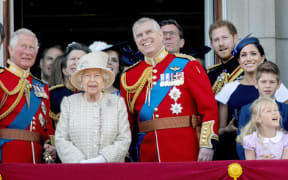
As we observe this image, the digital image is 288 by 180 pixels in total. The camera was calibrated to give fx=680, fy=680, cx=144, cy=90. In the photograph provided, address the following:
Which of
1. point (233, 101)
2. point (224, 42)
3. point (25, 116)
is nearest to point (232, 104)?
point (233, 101)

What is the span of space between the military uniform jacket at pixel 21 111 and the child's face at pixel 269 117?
1733 mm

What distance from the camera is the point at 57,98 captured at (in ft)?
19.5

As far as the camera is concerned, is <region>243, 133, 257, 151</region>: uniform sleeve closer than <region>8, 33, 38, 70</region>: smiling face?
Yes

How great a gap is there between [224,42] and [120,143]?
153cm

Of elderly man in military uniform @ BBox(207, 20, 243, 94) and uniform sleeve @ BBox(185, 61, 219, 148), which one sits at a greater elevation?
elderly man in military uniform @ BBox(207, 20, 243, 94)

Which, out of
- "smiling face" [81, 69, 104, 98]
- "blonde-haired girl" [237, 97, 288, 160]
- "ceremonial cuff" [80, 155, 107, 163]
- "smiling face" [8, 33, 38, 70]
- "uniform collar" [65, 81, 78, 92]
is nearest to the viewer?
"ceremonial cuff" [80, 155, 107, 163]

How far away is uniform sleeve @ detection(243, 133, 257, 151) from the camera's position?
4754 millimetres

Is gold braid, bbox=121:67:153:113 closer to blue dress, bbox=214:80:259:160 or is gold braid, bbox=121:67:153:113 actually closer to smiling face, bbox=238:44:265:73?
blue dress, bbox=214:80:259:160

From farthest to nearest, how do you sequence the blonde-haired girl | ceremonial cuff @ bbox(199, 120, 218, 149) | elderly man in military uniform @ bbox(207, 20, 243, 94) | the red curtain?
elderly man in military uniform @ bbox(207, 20, 243, 94), ceremonial cuff @ bbox(199, 120, 218, 149), the blonde-haired girl, the red curtain

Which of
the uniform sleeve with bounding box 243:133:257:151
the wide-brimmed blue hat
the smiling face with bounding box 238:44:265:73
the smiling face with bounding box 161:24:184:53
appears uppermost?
the smiling face with bounding box 161:24:184:53

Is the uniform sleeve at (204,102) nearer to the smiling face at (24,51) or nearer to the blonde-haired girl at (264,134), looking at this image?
the blonde-haired girl at (264,134)

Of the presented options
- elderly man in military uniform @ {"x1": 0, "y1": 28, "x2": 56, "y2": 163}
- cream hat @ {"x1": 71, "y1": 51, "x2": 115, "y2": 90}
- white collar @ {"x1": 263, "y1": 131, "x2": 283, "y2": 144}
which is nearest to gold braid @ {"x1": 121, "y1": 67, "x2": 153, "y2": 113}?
cream hat @ {"x1": 71, "y1": 51, "x2": 115, "y2": 90}

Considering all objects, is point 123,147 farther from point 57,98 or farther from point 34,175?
point 57,98

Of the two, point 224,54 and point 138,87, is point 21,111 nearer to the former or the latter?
point 138,87
